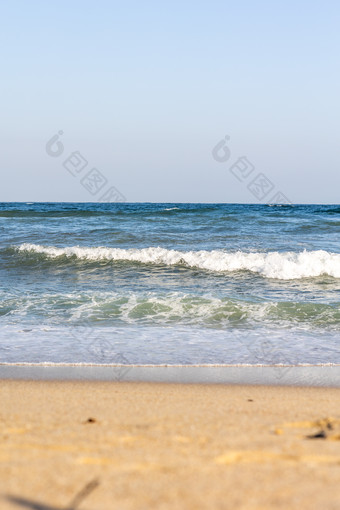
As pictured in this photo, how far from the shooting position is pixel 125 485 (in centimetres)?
185

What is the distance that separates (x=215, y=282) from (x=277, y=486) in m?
8.38

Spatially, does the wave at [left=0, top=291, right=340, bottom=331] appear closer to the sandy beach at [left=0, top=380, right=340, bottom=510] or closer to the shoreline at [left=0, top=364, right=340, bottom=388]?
the shoreline at [left=0, top=364, right=340, bottom=388]

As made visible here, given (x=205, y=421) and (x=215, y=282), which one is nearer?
(x=205, y=421)

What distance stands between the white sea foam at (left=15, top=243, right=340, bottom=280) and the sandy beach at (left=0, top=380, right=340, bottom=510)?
763cm

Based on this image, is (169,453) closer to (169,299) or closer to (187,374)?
(187,374)

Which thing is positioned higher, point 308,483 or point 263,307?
point 308,483

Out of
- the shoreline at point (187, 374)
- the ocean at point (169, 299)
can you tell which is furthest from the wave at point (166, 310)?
the shoreline at point (187, 374)

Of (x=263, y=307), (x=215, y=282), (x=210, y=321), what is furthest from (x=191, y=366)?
(x=215, y=282)

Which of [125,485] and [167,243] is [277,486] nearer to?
[125,485]

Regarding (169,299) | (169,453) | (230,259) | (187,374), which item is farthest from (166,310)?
(169,453)

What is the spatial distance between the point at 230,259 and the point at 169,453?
996cm

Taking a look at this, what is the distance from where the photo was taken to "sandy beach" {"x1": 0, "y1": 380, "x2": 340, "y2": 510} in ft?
5.76

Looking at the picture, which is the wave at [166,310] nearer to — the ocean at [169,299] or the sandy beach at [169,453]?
the ocean at [169,299]

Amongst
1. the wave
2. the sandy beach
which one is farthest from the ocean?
the sandy beach
